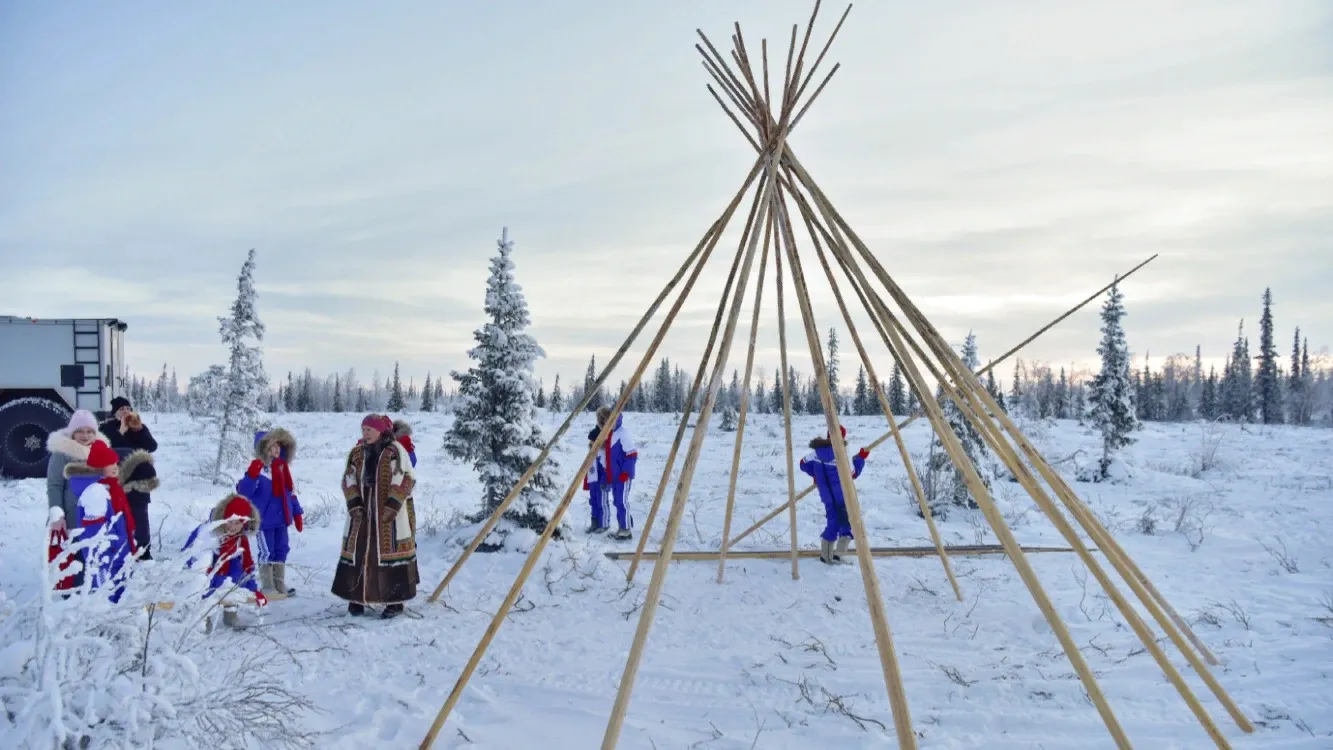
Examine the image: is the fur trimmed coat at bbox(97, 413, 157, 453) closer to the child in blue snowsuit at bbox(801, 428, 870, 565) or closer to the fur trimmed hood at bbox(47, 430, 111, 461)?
the fur trimmed hood at bbox(47, 430, 111, 461)

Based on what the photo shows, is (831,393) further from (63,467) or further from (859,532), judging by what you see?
(63,467)

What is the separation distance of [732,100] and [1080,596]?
538 cm

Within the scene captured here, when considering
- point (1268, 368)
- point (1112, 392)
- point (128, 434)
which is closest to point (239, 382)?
point (128, 434)

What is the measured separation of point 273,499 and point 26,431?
1010 centimetres

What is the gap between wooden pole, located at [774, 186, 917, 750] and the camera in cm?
284

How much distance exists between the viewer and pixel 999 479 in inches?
622

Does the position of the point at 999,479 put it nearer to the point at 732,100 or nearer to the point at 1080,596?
the point at 1080,596

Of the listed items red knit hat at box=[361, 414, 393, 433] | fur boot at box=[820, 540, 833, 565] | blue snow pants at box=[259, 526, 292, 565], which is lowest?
fur boot at box=[820, 540, 833, 565]

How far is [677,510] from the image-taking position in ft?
11.3

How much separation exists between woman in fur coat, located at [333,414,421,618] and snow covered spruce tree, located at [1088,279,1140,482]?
1719 cm

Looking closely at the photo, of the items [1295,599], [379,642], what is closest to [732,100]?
[379,642]

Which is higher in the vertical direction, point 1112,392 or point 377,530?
point 1112,392

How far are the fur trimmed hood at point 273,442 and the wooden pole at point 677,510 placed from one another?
3.99 m

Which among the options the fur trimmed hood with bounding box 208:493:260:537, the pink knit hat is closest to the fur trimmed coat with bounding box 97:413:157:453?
the pink knit hat
